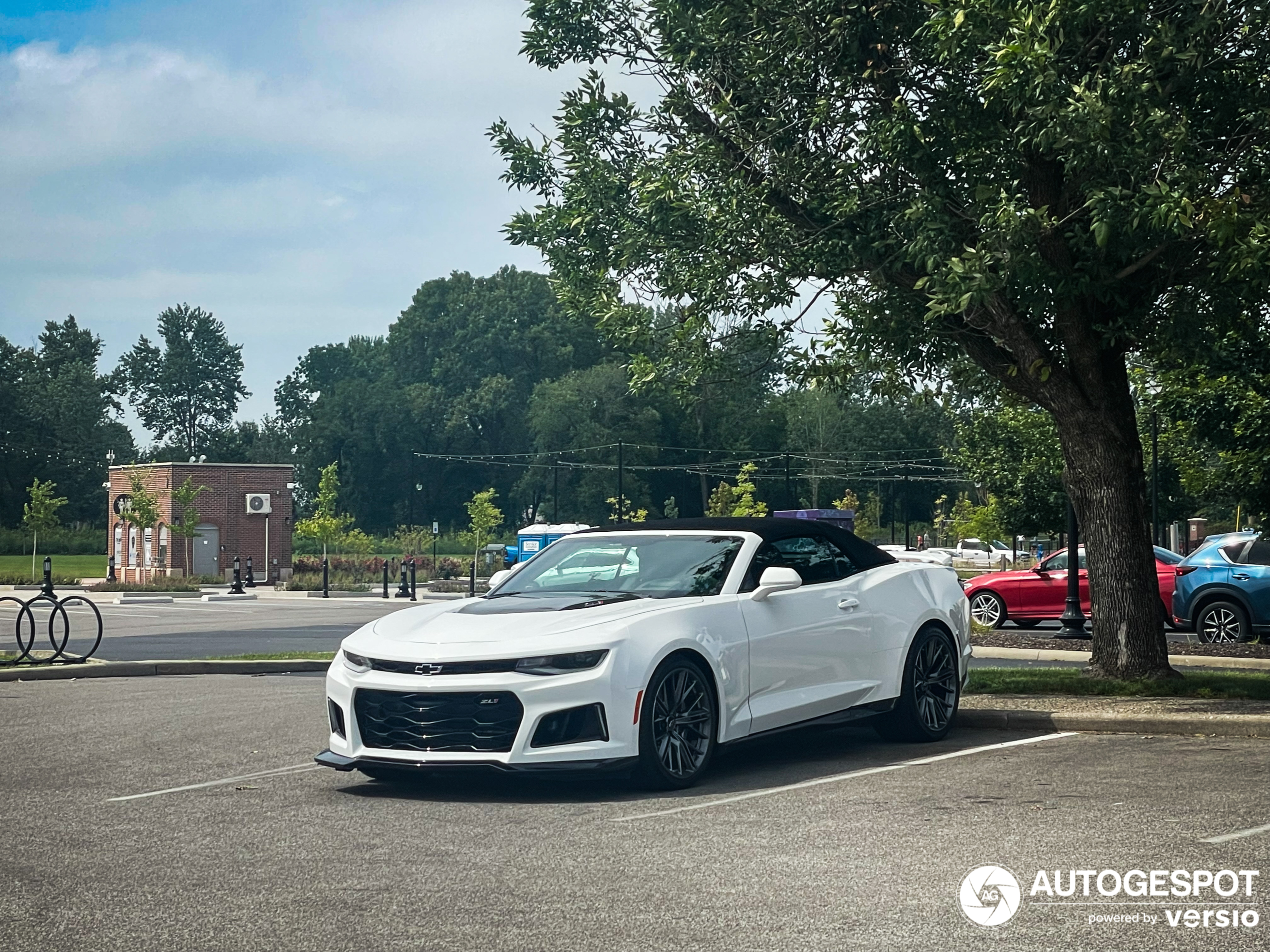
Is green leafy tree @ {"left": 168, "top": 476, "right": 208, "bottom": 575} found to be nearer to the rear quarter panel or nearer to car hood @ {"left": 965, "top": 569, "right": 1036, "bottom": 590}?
car hood @ {"left": 965, "top": 569, "right": 1036, "bottom": 590}

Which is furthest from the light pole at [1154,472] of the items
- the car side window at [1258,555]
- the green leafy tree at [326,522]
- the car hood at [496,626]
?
the car hood at [496,626]

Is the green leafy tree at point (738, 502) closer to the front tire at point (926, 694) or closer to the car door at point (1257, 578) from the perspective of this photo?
the car door at point (1257, 578)

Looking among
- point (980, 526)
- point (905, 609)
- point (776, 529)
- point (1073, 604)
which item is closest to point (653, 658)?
point (776, 529)

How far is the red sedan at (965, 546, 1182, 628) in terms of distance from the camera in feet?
83.3

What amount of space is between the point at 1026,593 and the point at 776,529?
16729 mm

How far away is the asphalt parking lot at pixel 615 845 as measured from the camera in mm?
5359

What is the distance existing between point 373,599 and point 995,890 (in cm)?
3864

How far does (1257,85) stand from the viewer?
12547mm

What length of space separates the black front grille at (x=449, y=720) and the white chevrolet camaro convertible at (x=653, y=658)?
10 millimetres

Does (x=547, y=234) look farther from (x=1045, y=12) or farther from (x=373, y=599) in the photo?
(x=373, y=599)

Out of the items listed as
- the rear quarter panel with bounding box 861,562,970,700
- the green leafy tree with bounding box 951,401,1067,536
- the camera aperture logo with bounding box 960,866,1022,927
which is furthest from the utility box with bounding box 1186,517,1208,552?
the camera aperture logo with bounding box 960,866,1022,927

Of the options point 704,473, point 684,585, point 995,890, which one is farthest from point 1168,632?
point 704,473

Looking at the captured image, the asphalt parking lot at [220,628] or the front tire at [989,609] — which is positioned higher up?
the front tire at [989,609]

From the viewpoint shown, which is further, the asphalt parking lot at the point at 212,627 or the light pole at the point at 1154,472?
the light pole at the point at 1154,472
